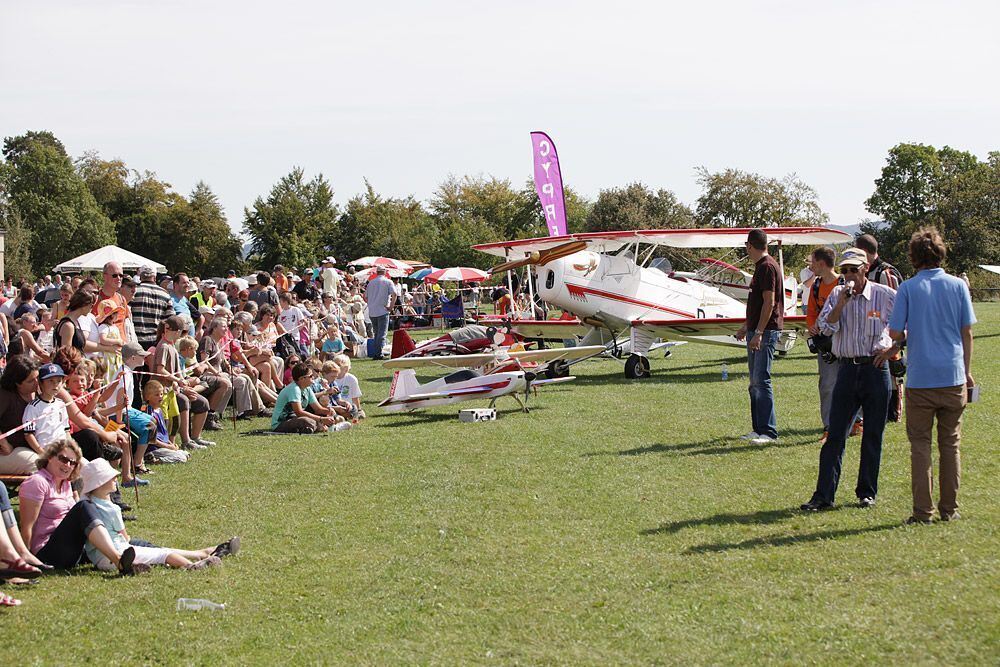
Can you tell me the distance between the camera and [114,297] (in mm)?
11086

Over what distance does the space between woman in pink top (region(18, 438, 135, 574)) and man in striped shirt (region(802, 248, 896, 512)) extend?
4.75 meters

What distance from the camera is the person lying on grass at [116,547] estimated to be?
245 inches

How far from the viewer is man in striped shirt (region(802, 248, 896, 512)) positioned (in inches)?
274

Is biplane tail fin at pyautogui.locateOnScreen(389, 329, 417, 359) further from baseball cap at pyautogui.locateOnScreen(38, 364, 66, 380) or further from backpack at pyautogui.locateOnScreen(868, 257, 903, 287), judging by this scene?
baseball cap at pyautogui.locateOnScreen(38, 364, 66, 380)

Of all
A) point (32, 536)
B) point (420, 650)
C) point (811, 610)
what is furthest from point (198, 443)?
point (811, 610)

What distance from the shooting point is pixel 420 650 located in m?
4.71

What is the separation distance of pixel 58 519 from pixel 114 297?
17.0 ft

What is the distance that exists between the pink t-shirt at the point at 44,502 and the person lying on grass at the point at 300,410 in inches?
213

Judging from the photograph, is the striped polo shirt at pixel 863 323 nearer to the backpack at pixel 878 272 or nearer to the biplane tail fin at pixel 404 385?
the backpack at pixel 878 272

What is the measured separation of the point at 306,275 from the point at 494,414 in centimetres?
1201

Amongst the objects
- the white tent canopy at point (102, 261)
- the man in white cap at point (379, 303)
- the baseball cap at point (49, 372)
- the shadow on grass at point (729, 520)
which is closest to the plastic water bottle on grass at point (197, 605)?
the baseball cap at point (49, 372)

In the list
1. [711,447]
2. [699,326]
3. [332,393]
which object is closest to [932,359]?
[711,447]

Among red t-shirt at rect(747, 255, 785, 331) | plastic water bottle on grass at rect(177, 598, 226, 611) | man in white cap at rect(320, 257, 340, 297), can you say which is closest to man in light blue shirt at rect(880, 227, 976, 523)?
red t-shirt at rect(747, 255, 785, 331)

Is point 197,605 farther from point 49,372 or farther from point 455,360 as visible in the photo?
point 455,360
